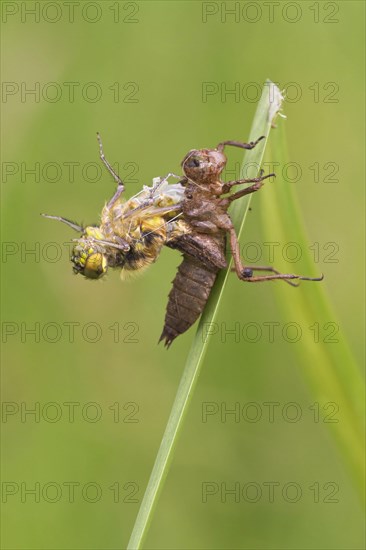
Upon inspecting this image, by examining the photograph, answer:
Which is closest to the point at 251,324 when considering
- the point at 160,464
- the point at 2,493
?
the point at 2,493

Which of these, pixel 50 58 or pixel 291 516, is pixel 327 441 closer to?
pixel 291 516

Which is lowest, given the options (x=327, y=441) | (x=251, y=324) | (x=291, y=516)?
(x=291, y=516)

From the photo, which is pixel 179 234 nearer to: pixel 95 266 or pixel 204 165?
pixel 204 165

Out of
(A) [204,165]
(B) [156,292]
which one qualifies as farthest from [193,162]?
(B) [156,292]

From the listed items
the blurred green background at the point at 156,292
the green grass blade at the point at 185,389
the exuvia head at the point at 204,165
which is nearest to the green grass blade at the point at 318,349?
the green grass blade at the point at 185,389

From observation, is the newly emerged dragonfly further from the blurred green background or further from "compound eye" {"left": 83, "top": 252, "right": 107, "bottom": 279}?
the blurred green background
